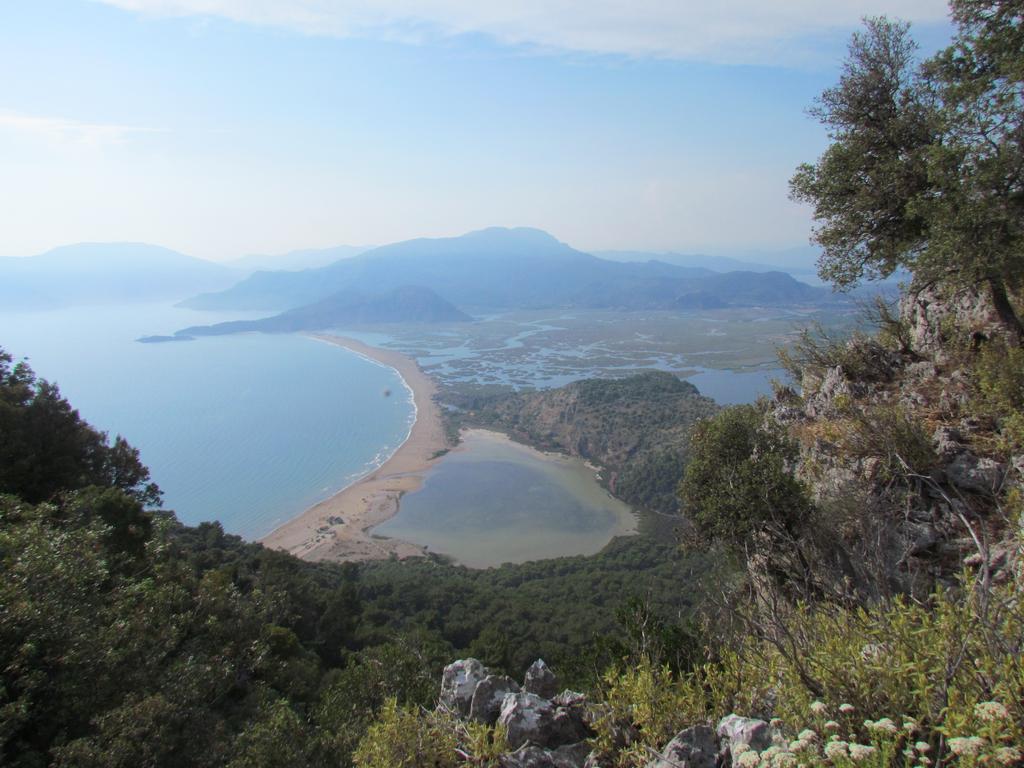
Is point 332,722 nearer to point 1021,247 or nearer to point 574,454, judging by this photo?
point 1021,247

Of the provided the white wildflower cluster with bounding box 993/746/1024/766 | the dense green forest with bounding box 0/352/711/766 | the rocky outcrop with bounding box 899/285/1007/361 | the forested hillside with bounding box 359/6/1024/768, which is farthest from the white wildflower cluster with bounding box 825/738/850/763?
the rocky outcrop with bounding box 899/285/1007/361

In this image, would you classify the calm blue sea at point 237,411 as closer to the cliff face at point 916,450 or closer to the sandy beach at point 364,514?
the sandy beach at point 364,514

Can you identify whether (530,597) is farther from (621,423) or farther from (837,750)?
(621,423)

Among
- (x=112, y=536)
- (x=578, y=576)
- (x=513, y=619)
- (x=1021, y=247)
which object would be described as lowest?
(x=578, y=576)

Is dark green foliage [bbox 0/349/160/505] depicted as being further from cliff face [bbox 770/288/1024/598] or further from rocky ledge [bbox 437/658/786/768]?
cliff face [bbox 770/288/1024/598]

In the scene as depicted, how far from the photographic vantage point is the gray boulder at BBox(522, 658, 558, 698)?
18.2 feet

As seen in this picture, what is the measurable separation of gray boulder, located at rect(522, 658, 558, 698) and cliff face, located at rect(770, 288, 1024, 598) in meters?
2.80

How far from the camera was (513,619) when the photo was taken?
2000 cm

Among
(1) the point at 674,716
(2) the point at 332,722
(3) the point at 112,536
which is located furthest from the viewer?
(3) the point at 112,536

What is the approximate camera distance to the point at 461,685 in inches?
201

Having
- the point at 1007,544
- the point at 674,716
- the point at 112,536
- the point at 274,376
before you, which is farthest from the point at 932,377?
the point at 274,376

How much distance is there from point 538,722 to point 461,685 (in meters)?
0.98

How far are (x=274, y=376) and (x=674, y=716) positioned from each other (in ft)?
295

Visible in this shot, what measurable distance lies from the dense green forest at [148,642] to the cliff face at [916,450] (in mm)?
2181
